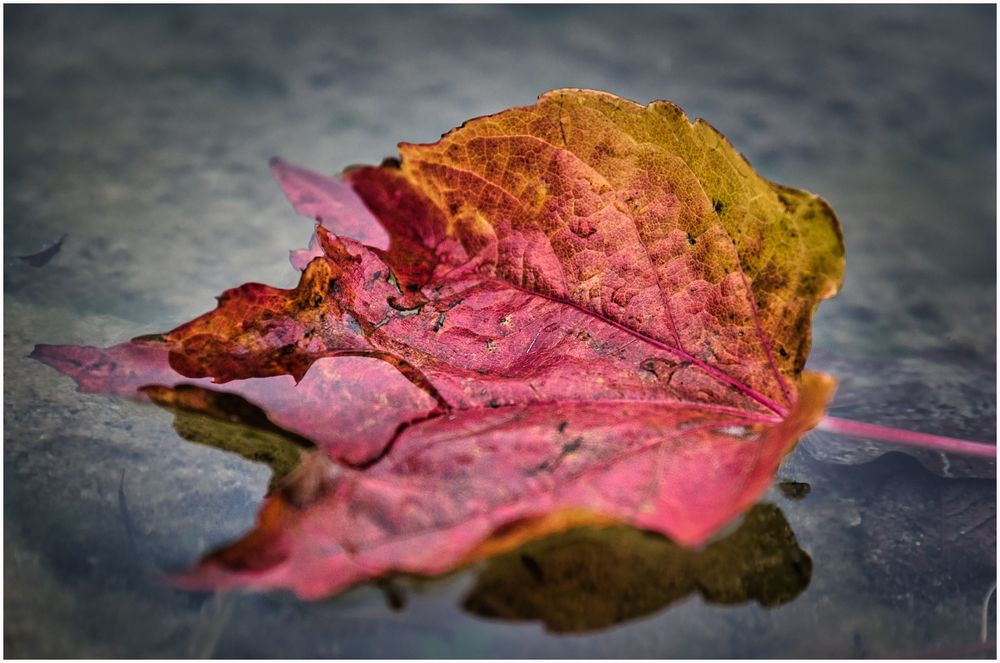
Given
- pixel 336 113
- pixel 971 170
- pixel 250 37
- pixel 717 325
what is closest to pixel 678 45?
pixel 971 170

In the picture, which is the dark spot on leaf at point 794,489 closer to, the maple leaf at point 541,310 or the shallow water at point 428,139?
the shallow water at point 428,139

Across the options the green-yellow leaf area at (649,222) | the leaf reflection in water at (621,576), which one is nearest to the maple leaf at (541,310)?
the green-yellow leaf area at (649,222)

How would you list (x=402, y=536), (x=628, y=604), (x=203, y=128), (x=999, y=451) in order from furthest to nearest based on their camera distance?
1. (x=203, y=128)
2. (x=999, y=451)
3. (x=628, y=604)
4. (x=402, y=536)

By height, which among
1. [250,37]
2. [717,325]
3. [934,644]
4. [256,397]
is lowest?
[934,644]

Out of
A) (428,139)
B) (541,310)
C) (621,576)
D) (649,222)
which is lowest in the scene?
(621,576)

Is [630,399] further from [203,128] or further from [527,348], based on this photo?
[203,128]

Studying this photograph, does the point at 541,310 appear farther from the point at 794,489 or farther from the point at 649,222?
the point at 794,489

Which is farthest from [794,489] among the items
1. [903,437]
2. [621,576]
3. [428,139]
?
[428,139]
